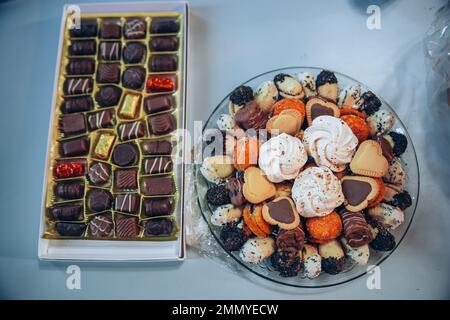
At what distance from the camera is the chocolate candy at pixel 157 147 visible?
1744 mm

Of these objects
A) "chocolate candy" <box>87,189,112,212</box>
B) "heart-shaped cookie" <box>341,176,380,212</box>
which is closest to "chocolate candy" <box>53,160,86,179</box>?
"chocolate candy" <box>87,189,112,212</box>

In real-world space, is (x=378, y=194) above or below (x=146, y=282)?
above

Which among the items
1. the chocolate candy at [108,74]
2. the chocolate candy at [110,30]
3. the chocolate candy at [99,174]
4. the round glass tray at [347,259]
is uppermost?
the chocolate candy at [110,30]

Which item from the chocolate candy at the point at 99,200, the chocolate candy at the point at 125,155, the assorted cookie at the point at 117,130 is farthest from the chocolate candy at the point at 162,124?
the chocolate candy at the point at 99,200

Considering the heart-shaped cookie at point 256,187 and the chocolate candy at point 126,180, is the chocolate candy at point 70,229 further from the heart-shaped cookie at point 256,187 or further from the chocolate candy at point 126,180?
the heart-shaped cookie at point 256,187

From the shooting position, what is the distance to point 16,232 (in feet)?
5.80

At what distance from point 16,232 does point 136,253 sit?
548 millimetres

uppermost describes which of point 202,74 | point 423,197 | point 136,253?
point 202,74

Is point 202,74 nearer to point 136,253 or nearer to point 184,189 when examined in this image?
point 184,189

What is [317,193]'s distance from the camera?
1377mm

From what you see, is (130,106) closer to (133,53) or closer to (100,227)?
(133,53)

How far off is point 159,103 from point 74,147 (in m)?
0.40

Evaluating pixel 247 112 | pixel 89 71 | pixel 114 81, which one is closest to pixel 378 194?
pixel 247 112

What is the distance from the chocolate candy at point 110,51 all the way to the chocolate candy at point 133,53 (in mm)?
32
